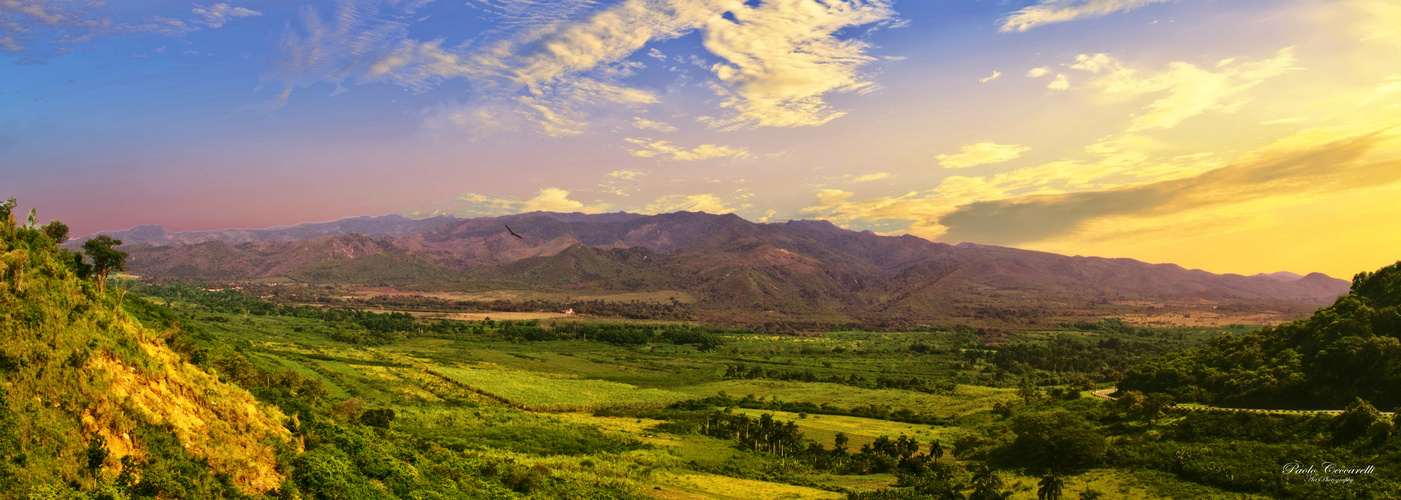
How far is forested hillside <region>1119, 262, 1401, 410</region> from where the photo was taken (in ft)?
144

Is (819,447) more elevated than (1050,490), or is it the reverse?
(1050,490)

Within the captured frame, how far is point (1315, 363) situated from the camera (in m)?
48.7

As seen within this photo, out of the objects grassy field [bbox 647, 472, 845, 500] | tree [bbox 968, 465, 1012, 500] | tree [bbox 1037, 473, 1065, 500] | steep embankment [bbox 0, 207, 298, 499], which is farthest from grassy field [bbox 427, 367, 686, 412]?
steep embankment [bbox 0, 207, 298, 499]

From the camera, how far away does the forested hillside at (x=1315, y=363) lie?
144 ft

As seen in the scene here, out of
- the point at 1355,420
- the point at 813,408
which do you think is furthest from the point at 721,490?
the point at 813,408

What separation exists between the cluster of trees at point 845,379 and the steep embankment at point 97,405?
113 meters

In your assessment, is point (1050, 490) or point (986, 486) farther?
point (986, 486)

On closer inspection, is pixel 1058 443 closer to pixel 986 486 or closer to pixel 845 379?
pixel 986 486

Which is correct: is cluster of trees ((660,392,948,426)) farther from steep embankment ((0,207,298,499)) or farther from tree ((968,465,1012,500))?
steep embankment ((0,207,298,499))

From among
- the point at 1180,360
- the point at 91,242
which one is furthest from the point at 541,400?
the point at 1180,360

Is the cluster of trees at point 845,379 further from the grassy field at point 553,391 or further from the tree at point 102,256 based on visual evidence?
the tree at point 102,256

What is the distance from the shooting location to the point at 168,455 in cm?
2039

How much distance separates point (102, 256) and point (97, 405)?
15613 millimetres

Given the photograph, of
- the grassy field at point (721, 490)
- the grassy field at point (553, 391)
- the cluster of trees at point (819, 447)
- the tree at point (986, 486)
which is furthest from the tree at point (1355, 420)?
the grassy field at point (553, 391)
